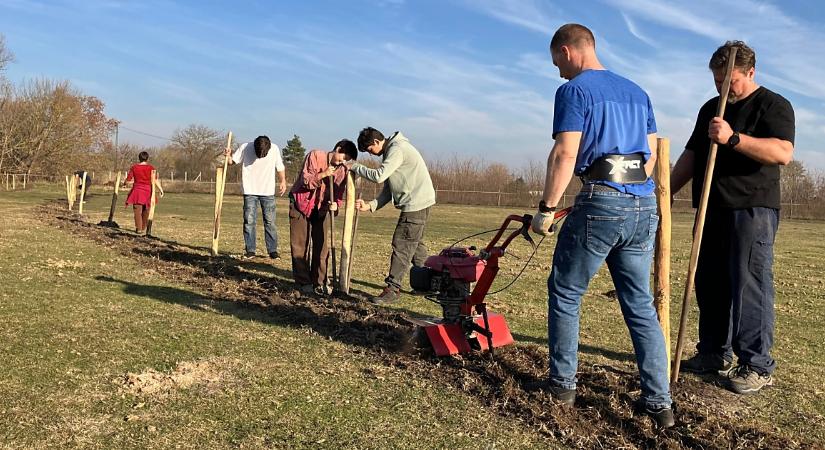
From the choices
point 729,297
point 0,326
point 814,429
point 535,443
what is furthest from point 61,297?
point 814,429

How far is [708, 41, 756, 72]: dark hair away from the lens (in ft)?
15.1

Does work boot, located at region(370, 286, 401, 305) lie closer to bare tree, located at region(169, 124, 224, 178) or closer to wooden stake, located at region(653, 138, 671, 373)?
wooden stake, located at region(653, 138, 671, 373)

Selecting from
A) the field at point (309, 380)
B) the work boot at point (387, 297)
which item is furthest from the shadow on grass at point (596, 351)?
the work boot at point (387, 297)

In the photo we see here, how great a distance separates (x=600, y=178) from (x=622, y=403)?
145 centimetres

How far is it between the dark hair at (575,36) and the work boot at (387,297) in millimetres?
4309

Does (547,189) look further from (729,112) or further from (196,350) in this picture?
(196,350)

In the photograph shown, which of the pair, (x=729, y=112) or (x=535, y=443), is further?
(x=729, y=112)

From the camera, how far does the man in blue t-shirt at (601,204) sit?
377 centimetres

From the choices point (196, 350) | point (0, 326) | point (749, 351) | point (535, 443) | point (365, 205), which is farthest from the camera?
point (365, 205)

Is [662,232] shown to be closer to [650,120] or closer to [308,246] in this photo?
[650,120]

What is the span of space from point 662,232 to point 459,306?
166 cm

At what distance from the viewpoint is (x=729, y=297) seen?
4.94 meters

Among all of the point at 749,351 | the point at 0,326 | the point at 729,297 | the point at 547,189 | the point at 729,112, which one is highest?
the point at 729,112

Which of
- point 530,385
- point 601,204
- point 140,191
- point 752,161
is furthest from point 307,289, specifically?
point 140,191
